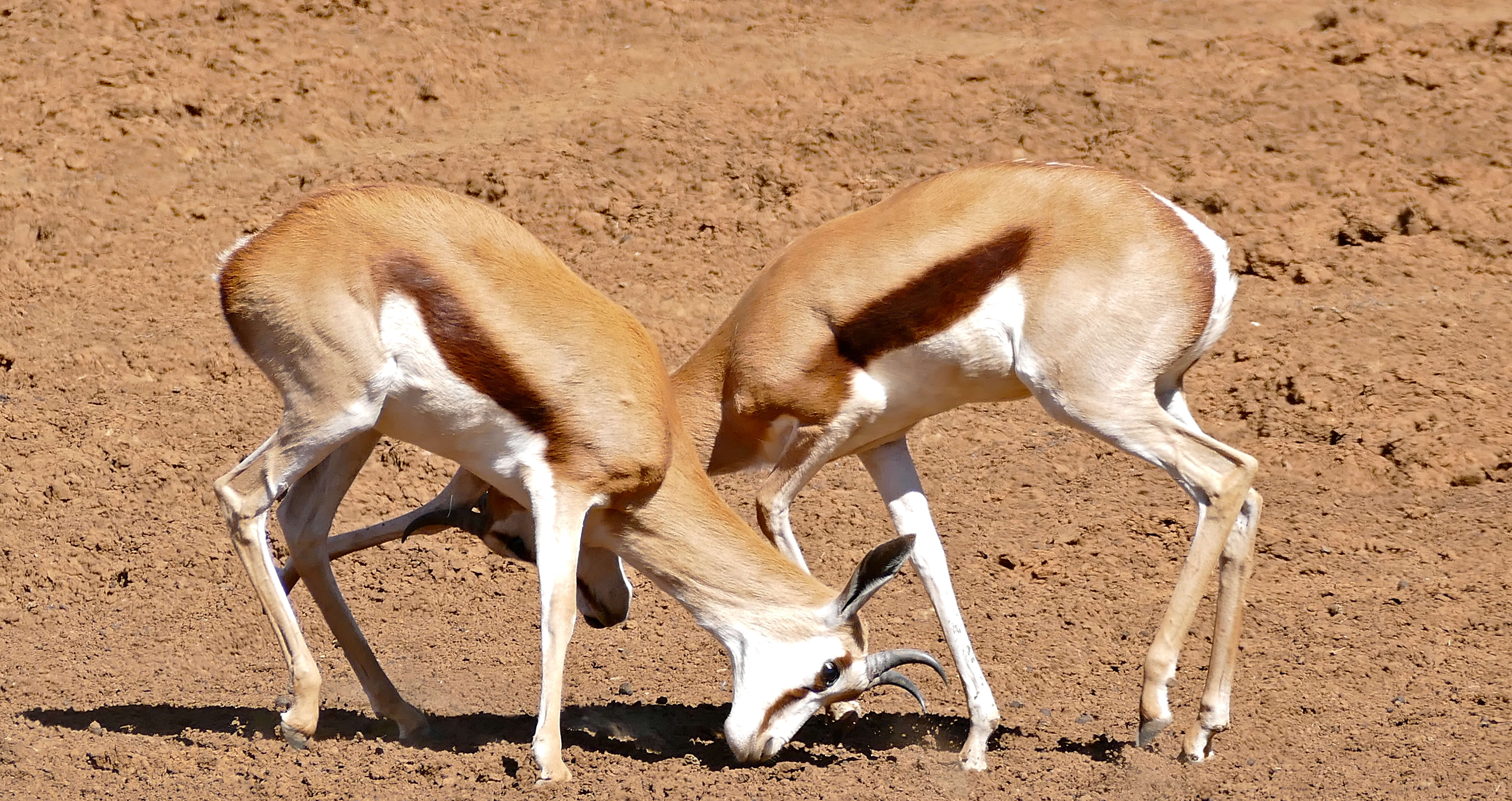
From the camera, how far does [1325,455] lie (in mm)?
10727

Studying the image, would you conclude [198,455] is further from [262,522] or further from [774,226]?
[774,226]

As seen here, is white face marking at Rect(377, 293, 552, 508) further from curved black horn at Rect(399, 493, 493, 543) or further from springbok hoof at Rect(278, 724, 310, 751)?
springbok hoof at Rect(278, 724, 310, 751)

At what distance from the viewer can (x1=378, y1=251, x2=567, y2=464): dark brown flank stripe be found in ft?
20.9

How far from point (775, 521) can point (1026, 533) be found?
3246 millimetres

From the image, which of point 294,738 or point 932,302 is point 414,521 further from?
point 932,302


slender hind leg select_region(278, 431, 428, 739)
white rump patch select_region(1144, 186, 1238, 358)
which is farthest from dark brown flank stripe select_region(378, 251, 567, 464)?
white rump patch select_region(1144, 186, 1238, 358)

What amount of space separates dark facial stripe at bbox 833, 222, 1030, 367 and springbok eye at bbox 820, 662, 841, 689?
1.51 metres

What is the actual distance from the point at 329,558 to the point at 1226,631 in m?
4.38

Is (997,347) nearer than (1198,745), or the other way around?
(1198,745)

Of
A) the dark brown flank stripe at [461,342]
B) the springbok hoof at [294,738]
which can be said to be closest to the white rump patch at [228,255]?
the dark brown flank stripe at [461,342]

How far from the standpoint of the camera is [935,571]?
7.55 meters

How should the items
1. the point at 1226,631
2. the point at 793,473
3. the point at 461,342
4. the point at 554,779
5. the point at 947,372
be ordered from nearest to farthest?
the point at 554,779 → the point at 461,342 → the point at 1226,631 → the point at 947,372 → the point at 793,473

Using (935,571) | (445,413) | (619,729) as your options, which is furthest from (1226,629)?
(445,413)

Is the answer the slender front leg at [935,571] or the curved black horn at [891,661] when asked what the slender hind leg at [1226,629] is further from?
the curved black horn at [891,661]
